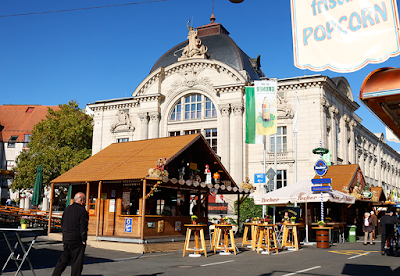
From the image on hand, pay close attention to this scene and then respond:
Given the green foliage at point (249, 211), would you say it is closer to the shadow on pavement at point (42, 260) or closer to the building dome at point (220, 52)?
the building dome at point (220, 52)

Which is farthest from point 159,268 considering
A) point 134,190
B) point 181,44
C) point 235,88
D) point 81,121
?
point 81,121

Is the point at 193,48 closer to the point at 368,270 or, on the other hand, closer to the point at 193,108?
the point at 193,108

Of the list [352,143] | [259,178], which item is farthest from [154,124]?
[352,143]

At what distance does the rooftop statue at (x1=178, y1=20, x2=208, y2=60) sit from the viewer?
41.6 meters

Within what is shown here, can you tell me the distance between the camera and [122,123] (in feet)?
149

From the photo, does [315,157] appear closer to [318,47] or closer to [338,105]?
[338,105]

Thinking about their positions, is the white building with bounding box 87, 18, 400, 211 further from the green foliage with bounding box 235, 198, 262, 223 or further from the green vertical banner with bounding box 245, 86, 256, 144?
the green vertical banner with bounding box 245, 86, 256, 144

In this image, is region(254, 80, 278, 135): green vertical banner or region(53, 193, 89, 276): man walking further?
region(254, 80, 278, 135): green vertical banner

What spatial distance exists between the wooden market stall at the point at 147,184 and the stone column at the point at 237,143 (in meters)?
17.6

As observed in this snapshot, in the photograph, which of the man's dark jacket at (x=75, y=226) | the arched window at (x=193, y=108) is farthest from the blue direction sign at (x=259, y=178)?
the arched window at (x=193, y=108)

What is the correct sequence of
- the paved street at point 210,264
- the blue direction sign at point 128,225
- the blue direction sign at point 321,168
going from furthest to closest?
the blue direction sign at point 321,168 < the blue direction sign at point 128,225 < the paved street at point 210,264

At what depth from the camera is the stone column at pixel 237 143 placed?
37.1m

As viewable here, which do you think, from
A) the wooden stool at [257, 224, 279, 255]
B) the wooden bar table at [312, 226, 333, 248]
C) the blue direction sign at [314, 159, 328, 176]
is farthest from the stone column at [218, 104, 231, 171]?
the wooden stool at [257, 224, 279, 255]

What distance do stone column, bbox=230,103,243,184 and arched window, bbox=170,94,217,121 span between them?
9.35 feet
